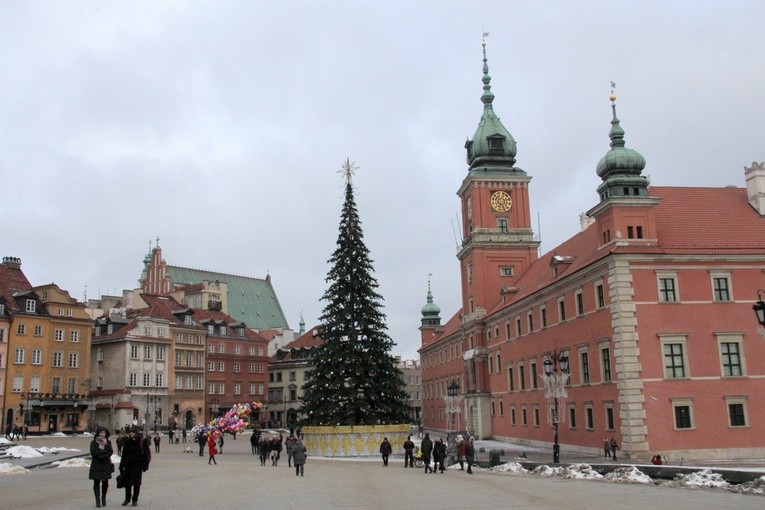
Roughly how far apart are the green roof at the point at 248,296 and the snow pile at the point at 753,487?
3818 inches

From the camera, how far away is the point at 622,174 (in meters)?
40.6

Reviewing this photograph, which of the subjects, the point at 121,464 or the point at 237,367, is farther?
the point at 237,367

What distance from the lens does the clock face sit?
66.2 m

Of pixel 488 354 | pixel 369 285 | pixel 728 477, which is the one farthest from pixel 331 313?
pixel 728 477

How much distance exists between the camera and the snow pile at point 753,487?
18422 mm

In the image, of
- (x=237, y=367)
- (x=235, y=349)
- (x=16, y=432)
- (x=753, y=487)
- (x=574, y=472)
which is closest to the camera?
(x=753, y=487)

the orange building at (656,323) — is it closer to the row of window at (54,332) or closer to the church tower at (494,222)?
the church tower at (494,222)

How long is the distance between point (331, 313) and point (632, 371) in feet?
56.2

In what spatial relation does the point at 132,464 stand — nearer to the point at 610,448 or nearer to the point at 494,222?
the point at 610,448

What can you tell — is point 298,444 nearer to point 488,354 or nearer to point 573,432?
point 573,432

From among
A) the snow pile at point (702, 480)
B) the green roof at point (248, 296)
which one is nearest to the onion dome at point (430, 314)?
the green roof at point (248, 296)

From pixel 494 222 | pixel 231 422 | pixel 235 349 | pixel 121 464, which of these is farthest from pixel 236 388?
pixel 121 464

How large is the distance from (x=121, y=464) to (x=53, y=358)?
2420 inches

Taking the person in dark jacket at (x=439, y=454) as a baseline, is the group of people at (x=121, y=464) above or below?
above
